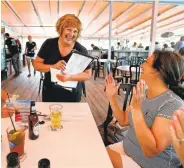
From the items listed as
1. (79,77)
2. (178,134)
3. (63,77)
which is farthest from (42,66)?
(178,134)

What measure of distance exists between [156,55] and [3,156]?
107 centimetres

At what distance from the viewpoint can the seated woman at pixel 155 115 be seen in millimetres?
1138

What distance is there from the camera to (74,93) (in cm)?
205

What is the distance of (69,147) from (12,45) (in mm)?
7344

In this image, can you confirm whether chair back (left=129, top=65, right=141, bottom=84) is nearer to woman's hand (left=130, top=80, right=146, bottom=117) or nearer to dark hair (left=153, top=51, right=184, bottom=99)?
dark hair (left=153, top=51, right=184, bottom=99)

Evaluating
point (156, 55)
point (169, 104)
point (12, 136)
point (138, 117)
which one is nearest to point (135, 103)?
point (138, 117)

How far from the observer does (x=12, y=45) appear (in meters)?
7.66

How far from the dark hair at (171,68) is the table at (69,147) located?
22.6 inches

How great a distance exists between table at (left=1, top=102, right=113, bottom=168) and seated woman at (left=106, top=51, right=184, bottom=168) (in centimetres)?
26

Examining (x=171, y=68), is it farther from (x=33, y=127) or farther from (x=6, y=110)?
(x=6, y=110)

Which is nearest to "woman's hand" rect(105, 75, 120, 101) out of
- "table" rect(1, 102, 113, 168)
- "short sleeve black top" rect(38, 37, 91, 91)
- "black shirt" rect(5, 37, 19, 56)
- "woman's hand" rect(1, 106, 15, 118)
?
"table" rect(1, 102, 113, 168)

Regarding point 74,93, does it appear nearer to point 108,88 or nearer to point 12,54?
point 108,88

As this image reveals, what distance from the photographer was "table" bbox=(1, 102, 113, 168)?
991 mm

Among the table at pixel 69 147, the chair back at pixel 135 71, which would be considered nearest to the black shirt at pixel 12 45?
the chair back at pixel 135 71
